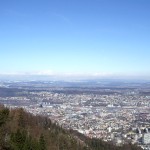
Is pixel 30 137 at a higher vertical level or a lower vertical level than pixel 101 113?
higher

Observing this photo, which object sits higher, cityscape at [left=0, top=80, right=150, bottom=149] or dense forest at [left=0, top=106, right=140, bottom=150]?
dense forest at [left=0, top=106, right=140, bottom=150]

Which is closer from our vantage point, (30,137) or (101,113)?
(30,137)

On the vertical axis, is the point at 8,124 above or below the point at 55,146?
above

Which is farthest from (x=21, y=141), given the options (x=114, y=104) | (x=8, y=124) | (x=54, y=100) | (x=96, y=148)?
(x=54, y=100)

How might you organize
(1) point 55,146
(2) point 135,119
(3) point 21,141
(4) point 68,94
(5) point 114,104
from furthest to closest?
(4) point 68,94, (5) point 114,104, (2) point 135,119, (1) point 55,146, (3) point 21,141

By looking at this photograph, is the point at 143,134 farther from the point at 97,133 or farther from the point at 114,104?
the point at 114,104

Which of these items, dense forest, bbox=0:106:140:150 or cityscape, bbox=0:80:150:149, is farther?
cityscape, bbox=0:80:150:149

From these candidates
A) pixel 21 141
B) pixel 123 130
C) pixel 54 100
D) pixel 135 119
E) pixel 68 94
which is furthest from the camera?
pixel 68 94

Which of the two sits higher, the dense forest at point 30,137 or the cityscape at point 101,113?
the dense forest at point 30,137
